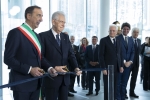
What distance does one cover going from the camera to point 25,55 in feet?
7.24

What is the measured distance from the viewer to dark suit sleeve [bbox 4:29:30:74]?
2.10 meters

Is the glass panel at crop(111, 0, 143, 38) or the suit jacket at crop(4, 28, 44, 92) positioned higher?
the glass panel at crop(111, 0, 143, 38)

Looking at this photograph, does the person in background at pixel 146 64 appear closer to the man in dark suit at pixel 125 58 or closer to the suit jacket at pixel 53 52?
the man in dark suit at pixel 125 58

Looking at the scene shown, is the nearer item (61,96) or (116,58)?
(61,96)

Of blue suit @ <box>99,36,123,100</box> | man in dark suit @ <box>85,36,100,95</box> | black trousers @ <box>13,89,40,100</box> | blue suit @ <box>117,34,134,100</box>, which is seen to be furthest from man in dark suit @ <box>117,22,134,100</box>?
black trousers @ <box>13,89,40,100</box>

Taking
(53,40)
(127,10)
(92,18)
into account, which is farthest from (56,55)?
(127,10)

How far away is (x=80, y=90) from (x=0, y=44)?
8.25ft

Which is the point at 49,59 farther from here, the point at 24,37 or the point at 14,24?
the point at 14,24

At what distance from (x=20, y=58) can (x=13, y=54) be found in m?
0.11

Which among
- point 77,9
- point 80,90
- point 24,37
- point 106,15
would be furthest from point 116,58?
point 77,9

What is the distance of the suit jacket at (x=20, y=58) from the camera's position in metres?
2.11

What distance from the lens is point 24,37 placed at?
220 centimetres

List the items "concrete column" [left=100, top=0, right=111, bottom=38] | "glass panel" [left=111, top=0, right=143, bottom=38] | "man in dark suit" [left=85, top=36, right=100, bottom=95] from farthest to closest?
1. "glass panel" [left=111, top=0, right=143, bottom=38]
2. "concrete column" [left=100, top=0, right=111, bottom=38]
3. "man in dark suit" [left=85, top=36, right=100, bottom=95]

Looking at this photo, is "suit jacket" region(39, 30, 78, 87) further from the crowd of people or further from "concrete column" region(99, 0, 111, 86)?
"concrete column" region(99, 0, 111, 86)
